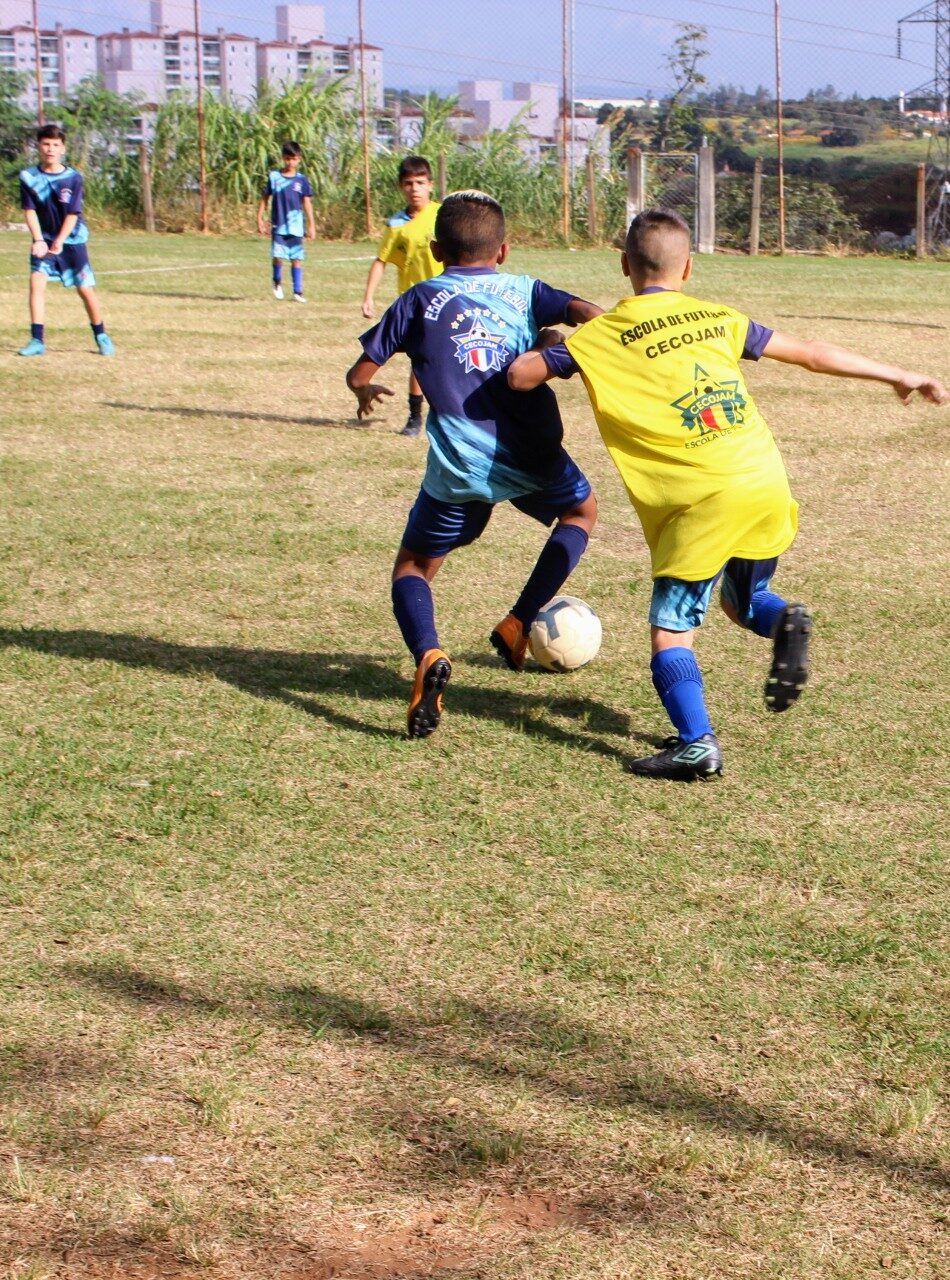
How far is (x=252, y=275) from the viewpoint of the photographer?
21.9m

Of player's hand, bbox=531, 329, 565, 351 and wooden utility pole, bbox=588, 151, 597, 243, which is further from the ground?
wooden utility pole, bbox=588, 151, 597, 243

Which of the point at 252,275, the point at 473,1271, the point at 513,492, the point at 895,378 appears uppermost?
the point at 252,275

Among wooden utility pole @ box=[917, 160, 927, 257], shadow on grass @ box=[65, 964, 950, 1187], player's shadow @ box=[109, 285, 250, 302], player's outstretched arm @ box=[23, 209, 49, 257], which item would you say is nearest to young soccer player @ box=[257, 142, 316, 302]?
player's shadow @ box=[109, 285, 250, 302]

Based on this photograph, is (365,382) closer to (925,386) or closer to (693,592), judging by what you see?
(693,592)

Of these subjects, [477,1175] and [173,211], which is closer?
[477,1175]

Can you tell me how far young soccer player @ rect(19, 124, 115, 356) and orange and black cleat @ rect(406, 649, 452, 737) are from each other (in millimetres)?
9225

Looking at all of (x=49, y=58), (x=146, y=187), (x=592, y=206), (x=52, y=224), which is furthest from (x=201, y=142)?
(x=49, y=58)

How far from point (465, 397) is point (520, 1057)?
2.29 meters

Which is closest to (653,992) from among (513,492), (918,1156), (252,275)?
(918,1156)

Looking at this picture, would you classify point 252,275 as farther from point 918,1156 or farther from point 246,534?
point 918,1156

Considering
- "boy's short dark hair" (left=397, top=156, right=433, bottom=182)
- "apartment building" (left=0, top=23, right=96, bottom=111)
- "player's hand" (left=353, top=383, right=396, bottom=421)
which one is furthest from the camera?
"apartment building" (left=0, top=23, right=96, bottom=111)

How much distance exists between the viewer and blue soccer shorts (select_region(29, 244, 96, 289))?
42.4 ft

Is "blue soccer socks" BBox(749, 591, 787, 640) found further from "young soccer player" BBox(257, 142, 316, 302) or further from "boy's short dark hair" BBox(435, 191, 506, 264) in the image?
"young soccer player" BBox(257, 142, 316, 302)

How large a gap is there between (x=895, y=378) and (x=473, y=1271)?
9.75 feet
